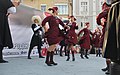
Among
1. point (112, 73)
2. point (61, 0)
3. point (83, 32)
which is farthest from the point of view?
point (61, 0)

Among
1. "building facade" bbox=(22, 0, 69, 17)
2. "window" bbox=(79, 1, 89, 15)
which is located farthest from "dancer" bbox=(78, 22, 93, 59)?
"window" bbox=(79, 1, 89, 15)

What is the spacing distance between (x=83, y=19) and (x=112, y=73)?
47.6 metres

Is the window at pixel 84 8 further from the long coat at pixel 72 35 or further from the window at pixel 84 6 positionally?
the long coat at pixel 72 35

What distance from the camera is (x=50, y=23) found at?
6.79 metres

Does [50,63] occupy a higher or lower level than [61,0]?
lower

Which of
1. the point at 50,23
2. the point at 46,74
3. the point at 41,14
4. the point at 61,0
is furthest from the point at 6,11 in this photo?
the point at 61,0

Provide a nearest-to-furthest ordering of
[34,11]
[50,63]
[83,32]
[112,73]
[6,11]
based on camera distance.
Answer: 1. [112,73]
2. [6,11]
3. [50,63]
4. [83,32]
5. [34,11]

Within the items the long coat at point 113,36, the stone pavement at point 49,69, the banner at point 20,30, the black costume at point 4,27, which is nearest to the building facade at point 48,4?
the banner at point 20,30

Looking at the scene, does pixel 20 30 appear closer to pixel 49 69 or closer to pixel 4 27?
pixel 49 69

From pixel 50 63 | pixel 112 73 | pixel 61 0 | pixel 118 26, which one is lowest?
pixel 50 63

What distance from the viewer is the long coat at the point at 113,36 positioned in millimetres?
1913

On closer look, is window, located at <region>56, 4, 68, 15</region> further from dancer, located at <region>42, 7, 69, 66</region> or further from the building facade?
dancer, located at <region>42, 7, 69, 66</region>

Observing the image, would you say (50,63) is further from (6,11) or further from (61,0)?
(61,0)

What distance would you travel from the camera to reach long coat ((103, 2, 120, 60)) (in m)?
1.91
